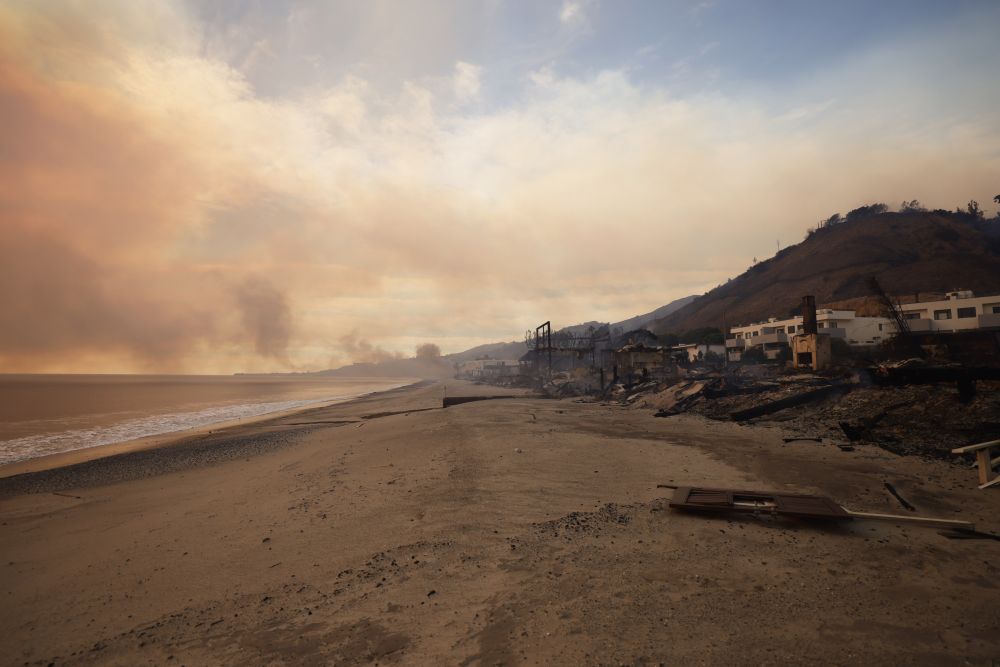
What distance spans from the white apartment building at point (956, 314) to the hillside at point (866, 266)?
83.7ft

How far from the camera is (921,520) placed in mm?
6906

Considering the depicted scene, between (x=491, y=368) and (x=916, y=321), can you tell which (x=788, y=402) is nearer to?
(x=916, y=321)

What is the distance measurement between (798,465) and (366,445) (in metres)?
13.3

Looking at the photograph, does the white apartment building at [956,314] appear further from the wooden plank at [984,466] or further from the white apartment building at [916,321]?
the wooden plank at [984,466]

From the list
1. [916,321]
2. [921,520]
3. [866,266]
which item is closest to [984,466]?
[921,520]

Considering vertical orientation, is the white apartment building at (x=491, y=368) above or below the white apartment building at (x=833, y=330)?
below

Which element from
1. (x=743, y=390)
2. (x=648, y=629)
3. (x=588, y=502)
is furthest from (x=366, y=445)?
(x=743, y=390)

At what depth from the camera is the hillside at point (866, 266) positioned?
93.2 m

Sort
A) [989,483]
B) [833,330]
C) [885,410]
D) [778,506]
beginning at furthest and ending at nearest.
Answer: [833,330] → [885,410] → [989,483] → [778,506]

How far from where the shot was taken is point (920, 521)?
691cm

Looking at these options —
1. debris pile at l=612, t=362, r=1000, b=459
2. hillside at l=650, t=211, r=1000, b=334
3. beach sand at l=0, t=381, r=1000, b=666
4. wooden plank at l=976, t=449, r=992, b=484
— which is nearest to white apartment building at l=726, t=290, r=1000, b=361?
hillside at l=650, t=211, r=1000, b=334

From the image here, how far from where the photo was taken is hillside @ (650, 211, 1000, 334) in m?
93.2

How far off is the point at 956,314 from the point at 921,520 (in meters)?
68.4

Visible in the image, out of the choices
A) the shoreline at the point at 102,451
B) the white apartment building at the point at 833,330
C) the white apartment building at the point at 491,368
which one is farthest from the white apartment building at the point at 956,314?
the white apartment building at the point at 491,368
